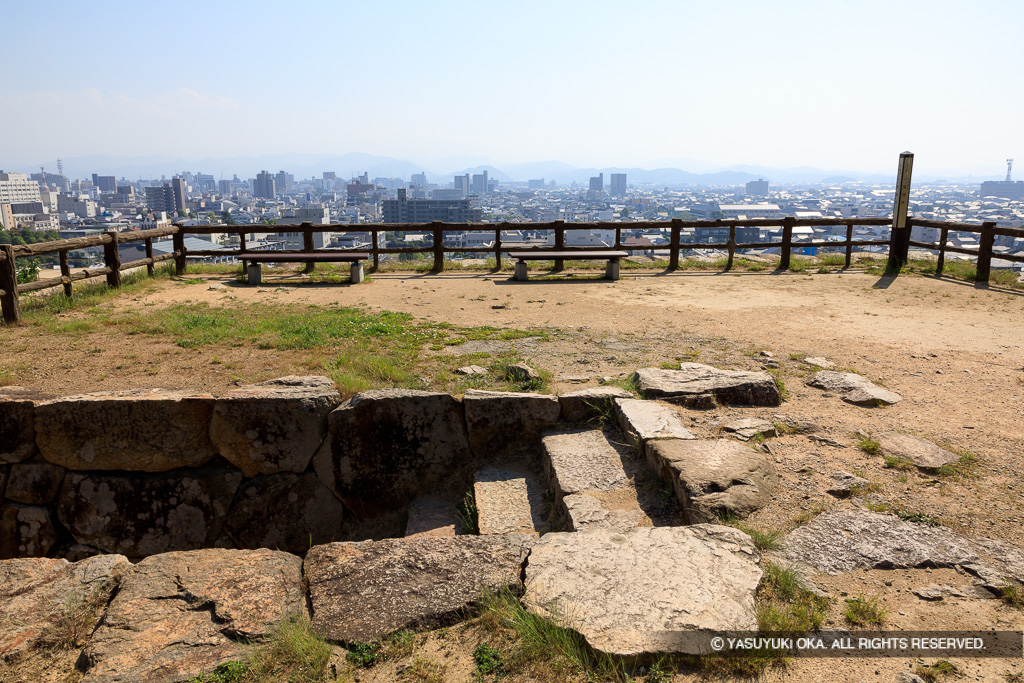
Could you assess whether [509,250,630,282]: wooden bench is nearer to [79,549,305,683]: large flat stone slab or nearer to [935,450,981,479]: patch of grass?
[935,450,981,479]: patch of grass

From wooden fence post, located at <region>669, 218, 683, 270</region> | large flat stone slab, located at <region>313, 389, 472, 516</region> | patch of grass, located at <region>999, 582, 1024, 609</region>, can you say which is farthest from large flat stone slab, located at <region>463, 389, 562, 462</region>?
wooden fence post, located at <region>669, 218, 683, 270</region>

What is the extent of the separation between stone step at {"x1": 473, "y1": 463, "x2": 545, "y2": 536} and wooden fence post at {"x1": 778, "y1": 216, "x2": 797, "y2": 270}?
1129 centimetres

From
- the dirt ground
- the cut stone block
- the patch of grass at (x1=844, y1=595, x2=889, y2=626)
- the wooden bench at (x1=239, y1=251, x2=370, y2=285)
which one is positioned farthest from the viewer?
the wooden bench at (x1=239, y1=251, x2=370, y2=285)

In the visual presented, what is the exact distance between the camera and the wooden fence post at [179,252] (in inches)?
540

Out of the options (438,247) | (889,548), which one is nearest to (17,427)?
(889,548)

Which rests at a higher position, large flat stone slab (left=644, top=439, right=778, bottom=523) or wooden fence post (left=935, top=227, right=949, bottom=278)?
wooden fence post (left=935, top=227, right=949, bottom=278)

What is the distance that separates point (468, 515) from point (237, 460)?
2.14 m

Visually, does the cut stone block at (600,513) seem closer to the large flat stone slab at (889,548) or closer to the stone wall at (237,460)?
the large flat stone slab at (889,548)

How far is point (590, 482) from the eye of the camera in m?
4.47

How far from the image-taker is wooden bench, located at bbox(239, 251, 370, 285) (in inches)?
499

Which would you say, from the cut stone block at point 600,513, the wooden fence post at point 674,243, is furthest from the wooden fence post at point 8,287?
the wooden fence post at point 674,243

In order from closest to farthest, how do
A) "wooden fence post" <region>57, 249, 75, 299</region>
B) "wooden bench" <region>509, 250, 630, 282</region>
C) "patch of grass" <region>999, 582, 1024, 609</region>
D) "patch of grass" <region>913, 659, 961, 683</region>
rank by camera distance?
"patch of grass" <region>913, 659, 961, 683</region>
"patch of grass" <region>999, 582, 1024, 609</region>
"wooden fence post" <region>57, 249, 75, 299</region>
"wooden bench" <region>509, 250, 630, 282</region>

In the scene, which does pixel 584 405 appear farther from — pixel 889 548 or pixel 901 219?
pixel 901 219

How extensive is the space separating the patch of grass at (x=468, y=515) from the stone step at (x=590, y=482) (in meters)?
0.62
